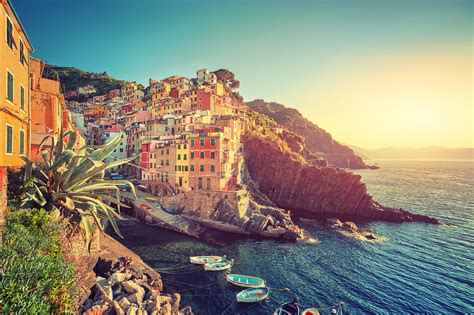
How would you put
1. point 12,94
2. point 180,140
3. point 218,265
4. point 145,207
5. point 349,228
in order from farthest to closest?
1. point 180,140
2. point 349,228
3. point 145,207
4. point 218,265
5. point 12,94

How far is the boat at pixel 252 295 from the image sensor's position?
69.4 ft

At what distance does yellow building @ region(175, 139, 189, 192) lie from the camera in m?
43.1

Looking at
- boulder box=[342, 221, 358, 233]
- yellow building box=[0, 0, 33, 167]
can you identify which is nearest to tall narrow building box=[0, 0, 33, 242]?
yellow building box=[0, 0, 33, 167]

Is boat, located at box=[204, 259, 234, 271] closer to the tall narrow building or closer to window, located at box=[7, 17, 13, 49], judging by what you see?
the tall narrow building

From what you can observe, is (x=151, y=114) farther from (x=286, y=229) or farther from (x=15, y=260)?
(x=15, y=260)

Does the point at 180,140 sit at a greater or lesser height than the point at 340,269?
greater

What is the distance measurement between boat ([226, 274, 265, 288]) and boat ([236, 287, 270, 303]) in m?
0.60

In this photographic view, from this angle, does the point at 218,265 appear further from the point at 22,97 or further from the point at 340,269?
the point at 22,97

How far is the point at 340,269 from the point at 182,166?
96.8ft

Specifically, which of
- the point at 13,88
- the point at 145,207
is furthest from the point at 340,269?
the point at 13,88

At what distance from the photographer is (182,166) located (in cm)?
4353

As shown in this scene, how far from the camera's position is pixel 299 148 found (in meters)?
76.8

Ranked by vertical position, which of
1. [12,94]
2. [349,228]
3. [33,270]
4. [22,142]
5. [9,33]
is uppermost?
[9,33]

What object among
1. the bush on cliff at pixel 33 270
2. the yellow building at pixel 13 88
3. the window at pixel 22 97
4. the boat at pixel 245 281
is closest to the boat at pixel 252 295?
the boat at pixel 245 281
